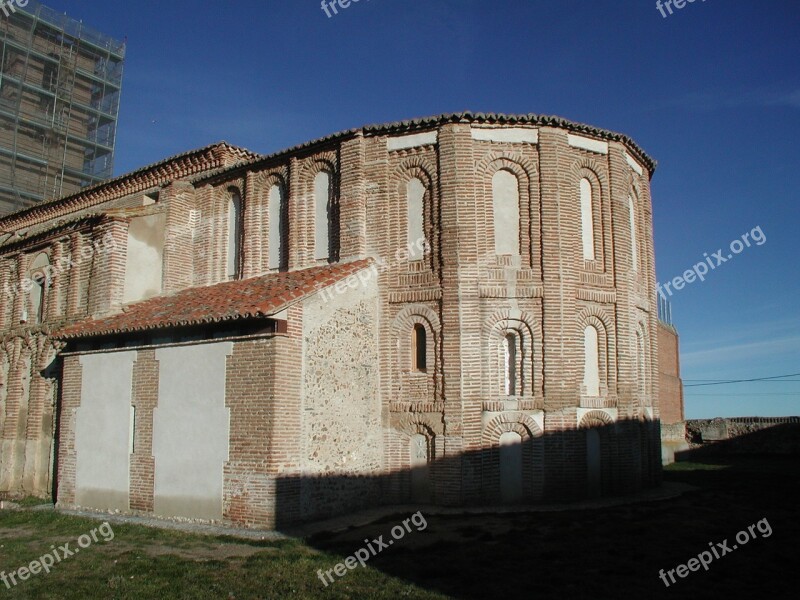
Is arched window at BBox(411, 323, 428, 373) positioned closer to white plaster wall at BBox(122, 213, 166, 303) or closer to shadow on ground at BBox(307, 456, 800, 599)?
shadow on ground at BBox(307, 456, 800, 599)

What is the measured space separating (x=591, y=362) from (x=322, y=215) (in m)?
7.30

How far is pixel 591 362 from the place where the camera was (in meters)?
16.2

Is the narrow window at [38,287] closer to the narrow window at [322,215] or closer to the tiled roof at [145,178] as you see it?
the tiled roof at [145,178]

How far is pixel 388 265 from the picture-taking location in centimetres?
1598

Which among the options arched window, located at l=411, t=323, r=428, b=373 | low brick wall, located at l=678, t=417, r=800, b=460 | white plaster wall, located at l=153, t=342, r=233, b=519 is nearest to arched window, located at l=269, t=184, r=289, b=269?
arched window, located at l=411, t=323, r=428, b=373

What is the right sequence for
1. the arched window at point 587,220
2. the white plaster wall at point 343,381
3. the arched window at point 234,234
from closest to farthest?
the white plaster wall at point 343,381 → the arched window at point 587,220 → the arched window at point 234,234

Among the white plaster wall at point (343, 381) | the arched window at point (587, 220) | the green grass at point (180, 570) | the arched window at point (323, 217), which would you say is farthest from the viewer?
the arched window at point (323, 217)

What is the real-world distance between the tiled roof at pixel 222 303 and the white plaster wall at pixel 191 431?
629 millimetres

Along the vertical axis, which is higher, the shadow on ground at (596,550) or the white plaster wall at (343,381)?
the white plaster wall at (343,381)

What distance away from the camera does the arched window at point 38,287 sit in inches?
765

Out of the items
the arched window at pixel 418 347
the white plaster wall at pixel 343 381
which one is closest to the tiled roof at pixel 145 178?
the white plaster wall at pixel 343 381

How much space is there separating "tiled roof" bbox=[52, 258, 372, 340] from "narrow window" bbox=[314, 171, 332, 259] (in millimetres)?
796

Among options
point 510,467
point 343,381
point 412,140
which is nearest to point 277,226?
point 412,140

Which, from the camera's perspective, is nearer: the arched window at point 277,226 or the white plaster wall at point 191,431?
the white plaster wall at point 191,431
